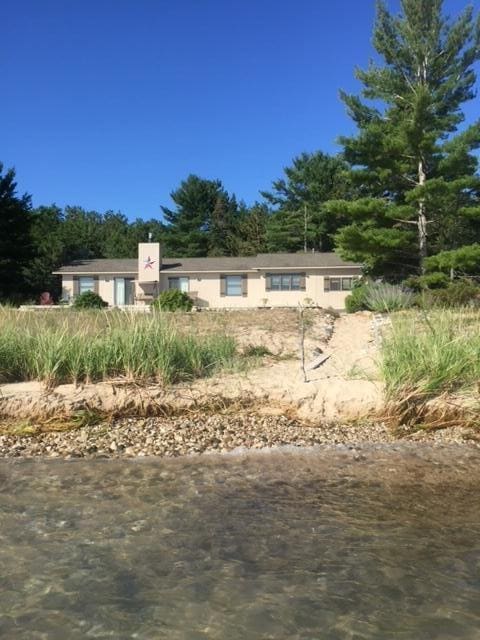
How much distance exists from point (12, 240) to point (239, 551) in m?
31.4

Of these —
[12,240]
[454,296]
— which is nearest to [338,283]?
[454,296]

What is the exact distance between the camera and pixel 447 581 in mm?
3742

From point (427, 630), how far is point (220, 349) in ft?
25.6

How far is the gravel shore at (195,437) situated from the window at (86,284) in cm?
2733

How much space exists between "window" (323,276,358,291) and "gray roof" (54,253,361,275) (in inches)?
29.5

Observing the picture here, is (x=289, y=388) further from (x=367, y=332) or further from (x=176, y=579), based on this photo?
(x=367, y=332)

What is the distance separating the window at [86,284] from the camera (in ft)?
113

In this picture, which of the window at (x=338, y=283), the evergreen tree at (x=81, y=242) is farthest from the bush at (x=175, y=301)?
the evergreen tree at (x=81, y=242)

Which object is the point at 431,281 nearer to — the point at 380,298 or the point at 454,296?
the point at 380,298

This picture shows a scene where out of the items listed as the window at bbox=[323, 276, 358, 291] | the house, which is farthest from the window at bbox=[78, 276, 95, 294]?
the window at bbox=[323, 276, 358, 291]

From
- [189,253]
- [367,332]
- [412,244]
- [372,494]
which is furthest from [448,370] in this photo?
[189,253]

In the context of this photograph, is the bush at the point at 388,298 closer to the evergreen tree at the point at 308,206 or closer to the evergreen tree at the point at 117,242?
the evergreen tree at the point at 308,206

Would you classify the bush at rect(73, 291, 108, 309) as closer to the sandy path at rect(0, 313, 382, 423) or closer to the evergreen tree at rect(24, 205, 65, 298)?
the evergreen tree at rect(24, 205, 65, 298)

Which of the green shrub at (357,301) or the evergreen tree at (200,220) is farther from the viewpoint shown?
the evergreen tree at (200,220)
